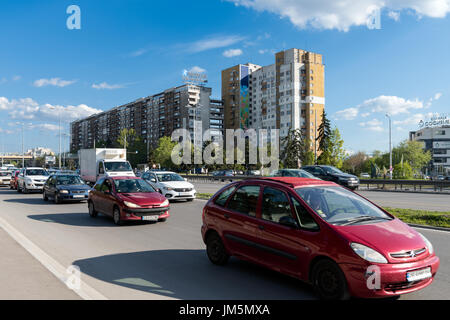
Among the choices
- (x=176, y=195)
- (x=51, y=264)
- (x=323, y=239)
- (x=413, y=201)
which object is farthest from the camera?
(x=413, y=201)

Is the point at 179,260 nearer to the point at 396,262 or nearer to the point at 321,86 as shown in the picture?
the point at 396,262

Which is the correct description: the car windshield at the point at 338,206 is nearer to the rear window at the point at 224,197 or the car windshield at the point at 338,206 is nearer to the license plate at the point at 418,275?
the license plate at the point at 418,275

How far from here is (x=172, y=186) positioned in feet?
60.0

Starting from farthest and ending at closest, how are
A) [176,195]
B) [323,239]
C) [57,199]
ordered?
[176,195] < [57,199] < [323,239]

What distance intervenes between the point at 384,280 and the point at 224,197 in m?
3.09

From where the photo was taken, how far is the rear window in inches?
261

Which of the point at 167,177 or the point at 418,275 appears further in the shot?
the point at 167,177

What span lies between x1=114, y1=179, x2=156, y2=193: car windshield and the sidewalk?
489cm

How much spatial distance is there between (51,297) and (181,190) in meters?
13.4

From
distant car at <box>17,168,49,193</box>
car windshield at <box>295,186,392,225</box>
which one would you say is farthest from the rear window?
distant car at <box>17,168,49,193</box>

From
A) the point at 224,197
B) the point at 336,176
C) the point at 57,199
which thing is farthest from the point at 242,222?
the point at 336,176

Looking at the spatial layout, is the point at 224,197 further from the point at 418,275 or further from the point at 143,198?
the point at 143,198

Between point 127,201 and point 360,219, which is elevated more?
point 360,219
